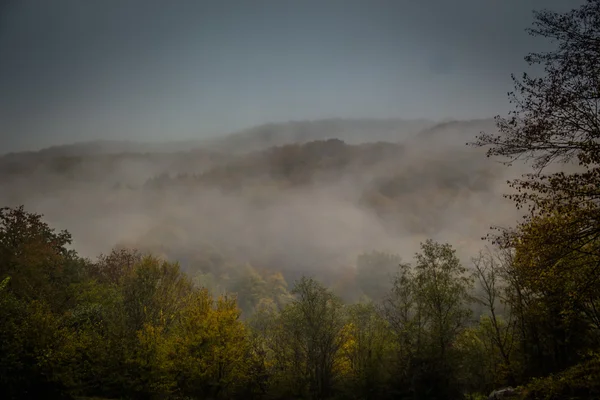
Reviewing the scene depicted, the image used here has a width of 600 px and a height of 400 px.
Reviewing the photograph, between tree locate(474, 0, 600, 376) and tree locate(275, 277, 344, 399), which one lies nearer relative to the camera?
tree locate(474, 0, 600, 376)

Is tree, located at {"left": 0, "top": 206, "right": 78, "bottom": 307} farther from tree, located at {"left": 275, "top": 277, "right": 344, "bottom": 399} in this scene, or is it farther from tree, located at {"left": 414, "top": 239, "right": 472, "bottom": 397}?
tree, located at {"left": 414, "top": 239, "right": 472, "bottom": 397}

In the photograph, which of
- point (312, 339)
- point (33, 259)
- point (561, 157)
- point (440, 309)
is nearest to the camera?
point (561, 157)

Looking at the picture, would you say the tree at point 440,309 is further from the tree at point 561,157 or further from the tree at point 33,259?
the tree at point 33,259

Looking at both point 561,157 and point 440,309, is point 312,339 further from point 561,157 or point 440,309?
point 561,157

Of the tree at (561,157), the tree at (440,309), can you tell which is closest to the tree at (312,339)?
the tree at (440,309)

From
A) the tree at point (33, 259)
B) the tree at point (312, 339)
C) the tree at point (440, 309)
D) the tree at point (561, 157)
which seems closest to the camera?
the tree at point (561, 157)

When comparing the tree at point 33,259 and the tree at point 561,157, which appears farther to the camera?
the tree at point 33,259

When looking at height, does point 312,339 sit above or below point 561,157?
→ below

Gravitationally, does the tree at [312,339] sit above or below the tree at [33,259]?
below

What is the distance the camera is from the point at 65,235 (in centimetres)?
4406

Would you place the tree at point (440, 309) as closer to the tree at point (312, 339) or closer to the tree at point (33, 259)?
the tree at point (312, 339)

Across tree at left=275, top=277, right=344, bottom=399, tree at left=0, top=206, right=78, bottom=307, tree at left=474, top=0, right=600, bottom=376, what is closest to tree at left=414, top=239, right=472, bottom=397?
tree at left=275, top=277, right=344, bottom=399

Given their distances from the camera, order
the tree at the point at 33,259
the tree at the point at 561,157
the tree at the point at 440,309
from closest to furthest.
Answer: the tree at the point at 561,157 → the tree at the point at 440,309 → the tree at the point at 33,259

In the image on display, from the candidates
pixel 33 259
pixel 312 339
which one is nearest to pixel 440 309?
pixel 312 339
